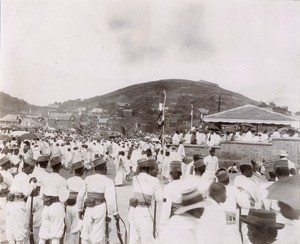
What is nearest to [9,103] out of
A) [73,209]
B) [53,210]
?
[73,209]

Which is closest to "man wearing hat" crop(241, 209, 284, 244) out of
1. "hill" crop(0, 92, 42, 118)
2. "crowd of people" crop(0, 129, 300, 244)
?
"crowd of people" crop(0, 129, 300, 244)

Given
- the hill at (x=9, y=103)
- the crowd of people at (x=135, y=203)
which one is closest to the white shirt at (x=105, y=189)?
the crowd of people at (x=135, y=203)

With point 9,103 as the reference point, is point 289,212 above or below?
below

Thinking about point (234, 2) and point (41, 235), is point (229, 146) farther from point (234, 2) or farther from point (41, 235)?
point (41, 235)

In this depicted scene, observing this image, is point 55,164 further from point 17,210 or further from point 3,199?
point 3,199

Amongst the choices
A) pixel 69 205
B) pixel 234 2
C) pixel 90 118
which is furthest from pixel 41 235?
pixel 90 118

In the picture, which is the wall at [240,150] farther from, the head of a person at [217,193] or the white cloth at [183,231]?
the white cloth at [183,231]
